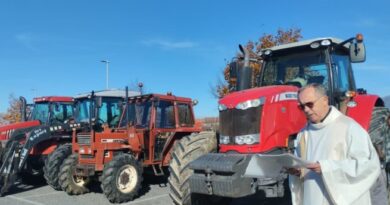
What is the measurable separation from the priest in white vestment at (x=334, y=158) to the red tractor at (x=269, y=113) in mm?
1989

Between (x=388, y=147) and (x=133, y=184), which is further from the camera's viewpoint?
(x=133, y=184)

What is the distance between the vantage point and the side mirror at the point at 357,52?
20.0ft

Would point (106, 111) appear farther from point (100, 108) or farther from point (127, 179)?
point (127, 179)

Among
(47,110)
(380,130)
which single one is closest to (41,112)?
(47,110)

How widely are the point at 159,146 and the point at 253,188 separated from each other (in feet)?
18.8

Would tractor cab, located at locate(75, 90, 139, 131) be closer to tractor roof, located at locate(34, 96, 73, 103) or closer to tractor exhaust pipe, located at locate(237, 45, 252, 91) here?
tractor roof, located at locate(34, 96, 73, 103)

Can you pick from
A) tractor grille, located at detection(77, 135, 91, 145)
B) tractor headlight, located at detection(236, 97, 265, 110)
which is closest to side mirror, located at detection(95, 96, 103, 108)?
tractor grille, located at detection(77, 135, 91, 145)

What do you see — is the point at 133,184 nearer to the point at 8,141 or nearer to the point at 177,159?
the point at 177,159

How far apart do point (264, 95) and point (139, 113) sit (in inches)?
225

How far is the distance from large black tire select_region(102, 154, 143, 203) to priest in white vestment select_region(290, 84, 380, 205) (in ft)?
20.4

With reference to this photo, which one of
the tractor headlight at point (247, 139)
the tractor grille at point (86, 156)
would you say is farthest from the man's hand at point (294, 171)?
the tractor grille at point (86, 156)

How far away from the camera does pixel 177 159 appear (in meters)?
6.39

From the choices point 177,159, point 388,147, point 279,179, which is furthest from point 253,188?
point 388,147

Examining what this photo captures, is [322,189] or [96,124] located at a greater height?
[96,124]
